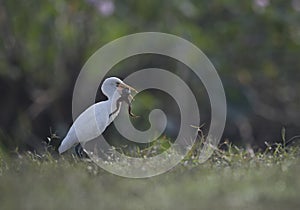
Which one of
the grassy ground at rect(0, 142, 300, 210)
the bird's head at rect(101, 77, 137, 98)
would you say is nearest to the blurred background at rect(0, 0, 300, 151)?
the bird's head at rect(101, 77, 137, 98)

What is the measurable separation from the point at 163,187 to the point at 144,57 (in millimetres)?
6765

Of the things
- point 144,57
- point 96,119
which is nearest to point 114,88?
point 96,119

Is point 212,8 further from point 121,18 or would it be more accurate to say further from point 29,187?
point 29,187

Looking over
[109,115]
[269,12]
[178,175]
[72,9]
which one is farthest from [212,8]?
[178,175]

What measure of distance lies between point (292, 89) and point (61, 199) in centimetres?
800

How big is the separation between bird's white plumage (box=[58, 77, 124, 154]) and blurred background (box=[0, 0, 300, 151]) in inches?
166

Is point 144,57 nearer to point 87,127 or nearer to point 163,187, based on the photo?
point 87,127

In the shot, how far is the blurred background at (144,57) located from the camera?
10.3 m

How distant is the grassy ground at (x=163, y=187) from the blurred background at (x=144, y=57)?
501cm

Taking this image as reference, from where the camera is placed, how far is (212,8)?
11.4 metres

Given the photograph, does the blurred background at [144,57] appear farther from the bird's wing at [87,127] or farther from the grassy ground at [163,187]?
the grassy ground at [163,187]

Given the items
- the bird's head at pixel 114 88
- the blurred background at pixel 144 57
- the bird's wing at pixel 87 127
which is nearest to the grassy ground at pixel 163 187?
the bird's wing at pixel 87 127

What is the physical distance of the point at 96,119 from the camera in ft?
17.7

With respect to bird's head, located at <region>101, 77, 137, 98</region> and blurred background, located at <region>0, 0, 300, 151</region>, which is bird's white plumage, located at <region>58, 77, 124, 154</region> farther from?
blurred background, located at <region>0, 0, 300, 151</region>
